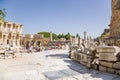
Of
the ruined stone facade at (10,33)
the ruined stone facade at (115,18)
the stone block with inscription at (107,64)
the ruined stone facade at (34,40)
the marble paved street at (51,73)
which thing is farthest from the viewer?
the ruined stone facade at (10,33)

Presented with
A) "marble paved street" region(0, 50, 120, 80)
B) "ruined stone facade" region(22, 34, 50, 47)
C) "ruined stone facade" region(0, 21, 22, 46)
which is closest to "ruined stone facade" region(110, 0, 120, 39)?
"marble paved street" region(0, 50, 120, 80)

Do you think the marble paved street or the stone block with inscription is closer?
the marble paved street

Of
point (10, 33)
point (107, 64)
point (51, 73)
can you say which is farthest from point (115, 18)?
point (10, 33)

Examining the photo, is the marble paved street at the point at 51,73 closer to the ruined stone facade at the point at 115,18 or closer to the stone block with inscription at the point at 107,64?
the stone block with inscription at the point at 107,64

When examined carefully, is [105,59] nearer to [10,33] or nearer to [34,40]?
[34,40]

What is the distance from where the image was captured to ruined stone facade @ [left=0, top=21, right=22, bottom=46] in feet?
160

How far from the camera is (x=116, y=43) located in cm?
841

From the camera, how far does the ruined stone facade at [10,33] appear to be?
4866 cm

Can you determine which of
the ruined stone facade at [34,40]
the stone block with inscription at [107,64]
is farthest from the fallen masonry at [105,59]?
the ruined stone facade at [34,40]

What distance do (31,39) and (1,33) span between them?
10208mm

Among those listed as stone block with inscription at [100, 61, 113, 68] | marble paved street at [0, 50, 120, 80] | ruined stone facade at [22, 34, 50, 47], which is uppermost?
ruined stone facade at [22, 34, 50, 47]

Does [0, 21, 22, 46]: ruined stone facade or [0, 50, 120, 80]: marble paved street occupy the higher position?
[0, 21, 22, 46]: ruined stone facade

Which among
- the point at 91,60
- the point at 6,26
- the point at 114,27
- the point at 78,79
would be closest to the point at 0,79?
the point at 78,79

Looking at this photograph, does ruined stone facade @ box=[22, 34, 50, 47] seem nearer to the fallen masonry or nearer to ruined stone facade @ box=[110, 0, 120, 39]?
ruined stone facade @ box=[110, 0, 120, 39]
